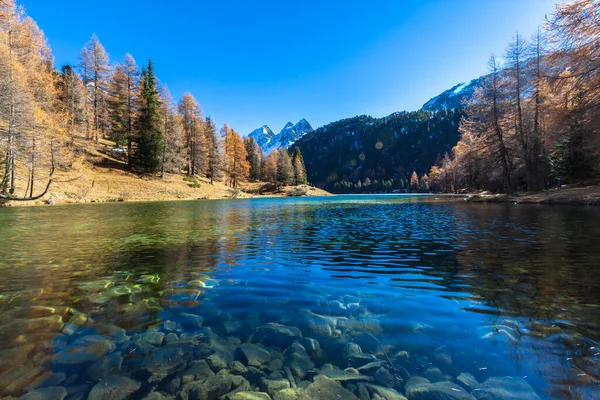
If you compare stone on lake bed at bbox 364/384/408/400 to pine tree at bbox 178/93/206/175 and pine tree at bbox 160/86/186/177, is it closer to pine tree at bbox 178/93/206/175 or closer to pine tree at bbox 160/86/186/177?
pine tree at bbox 160/86/186/177

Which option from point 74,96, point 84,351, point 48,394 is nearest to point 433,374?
point 48,394

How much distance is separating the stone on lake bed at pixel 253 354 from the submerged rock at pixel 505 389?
215 cm

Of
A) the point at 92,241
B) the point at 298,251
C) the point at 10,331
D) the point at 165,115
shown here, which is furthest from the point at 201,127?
the point at 10,331

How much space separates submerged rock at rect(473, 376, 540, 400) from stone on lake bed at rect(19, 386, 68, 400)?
3.86 meters

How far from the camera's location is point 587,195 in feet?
78.6

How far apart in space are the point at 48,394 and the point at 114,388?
55cm

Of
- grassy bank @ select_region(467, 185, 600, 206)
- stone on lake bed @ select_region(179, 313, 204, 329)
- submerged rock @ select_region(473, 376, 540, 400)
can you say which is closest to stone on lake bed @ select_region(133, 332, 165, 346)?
stone on lake bed @ select_region(179, 313, 204, 329)

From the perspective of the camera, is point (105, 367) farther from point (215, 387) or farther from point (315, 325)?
point (315, 325)

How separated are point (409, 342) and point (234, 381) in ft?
7.18

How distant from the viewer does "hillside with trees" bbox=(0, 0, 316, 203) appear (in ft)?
82.3

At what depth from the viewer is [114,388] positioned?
2748mm

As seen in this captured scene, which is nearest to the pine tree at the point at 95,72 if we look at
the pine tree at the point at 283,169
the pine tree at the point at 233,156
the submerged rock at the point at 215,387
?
the pine tree at the point at 233,156

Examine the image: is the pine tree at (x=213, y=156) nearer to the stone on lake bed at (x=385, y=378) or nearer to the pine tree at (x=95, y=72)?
the pine tree at (x=95, y=72)

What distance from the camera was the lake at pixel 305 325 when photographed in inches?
111
